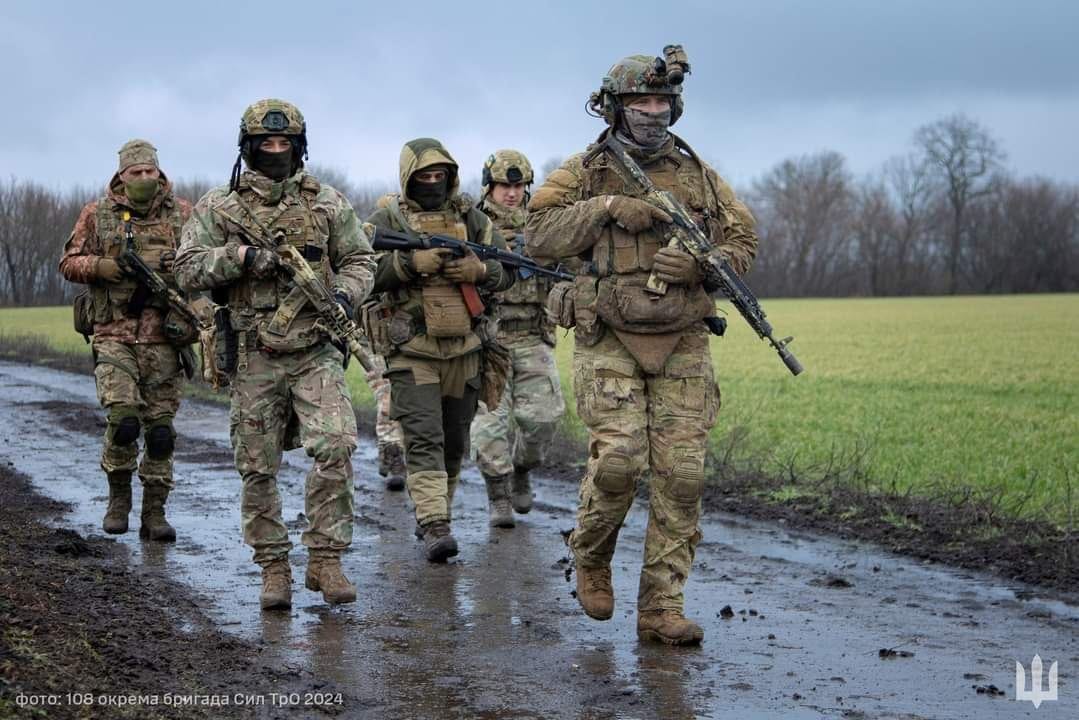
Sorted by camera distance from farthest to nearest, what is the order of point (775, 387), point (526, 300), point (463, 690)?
point (775, 387), point (526, 300), point (463, 690)

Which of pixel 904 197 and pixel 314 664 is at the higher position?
pixel 904 197

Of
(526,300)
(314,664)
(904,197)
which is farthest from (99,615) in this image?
(904,197)

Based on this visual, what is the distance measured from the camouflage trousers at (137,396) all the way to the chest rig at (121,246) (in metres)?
0.22

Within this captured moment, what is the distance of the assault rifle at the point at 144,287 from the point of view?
891 cm

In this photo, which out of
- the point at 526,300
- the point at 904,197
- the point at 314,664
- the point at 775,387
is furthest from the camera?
the point at 904,197

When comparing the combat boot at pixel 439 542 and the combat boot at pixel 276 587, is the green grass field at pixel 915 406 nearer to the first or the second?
the combat boot at pixel 439 542

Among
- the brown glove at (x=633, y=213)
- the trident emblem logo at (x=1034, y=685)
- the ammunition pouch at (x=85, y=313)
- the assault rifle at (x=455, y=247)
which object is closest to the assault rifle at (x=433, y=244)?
the assault rifle at (x=455, y=247)

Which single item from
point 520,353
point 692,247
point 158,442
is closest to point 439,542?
point 158,442

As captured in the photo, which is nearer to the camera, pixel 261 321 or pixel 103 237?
pixel 261 321

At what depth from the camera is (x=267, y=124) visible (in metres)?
7.07

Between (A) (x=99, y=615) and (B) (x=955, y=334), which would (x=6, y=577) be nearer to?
(A) (x=99, y=615)

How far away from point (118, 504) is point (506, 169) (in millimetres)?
3457

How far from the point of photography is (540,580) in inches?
307

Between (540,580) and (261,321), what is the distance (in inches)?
80.1
